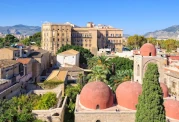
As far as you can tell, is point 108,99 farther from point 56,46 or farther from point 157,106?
point 56,46

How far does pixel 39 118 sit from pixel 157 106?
10.6 meters

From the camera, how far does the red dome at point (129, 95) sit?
19773 mm

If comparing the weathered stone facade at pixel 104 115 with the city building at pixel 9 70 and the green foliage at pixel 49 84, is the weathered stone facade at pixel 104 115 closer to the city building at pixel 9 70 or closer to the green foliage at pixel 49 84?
the city building at pixel 9 70

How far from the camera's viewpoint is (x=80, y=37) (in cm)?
7469

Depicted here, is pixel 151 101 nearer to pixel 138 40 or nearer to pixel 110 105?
pixel 110 105

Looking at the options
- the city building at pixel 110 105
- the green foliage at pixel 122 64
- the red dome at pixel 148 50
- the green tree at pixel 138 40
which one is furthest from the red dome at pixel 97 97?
the green tree at pixel 138 40

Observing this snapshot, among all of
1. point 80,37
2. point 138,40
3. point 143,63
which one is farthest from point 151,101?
point 138,40

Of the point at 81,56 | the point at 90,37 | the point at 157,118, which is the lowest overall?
the point at 157,118

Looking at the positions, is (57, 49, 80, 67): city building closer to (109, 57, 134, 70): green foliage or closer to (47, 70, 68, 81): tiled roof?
(109, 57, 134, 70): green foliage

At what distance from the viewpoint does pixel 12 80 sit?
29516 millimetres

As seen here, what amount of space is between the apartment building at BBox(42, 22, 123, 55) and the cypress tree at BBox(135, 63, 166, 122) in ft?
184

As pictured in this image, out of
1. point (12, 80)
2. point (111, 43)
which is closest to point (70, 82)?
point (12, 80)

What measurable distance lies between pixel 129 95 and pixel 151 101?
4.11 m

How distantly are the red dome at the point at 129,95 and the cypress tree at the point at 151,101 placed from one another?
135 inches
